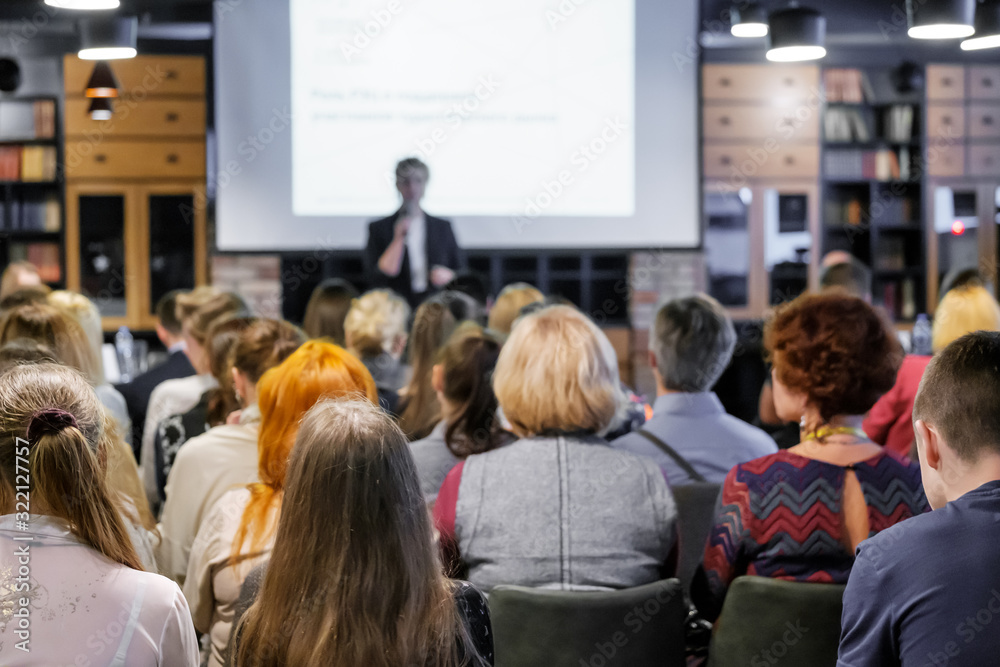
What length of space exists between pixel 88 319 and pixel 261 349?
107cm

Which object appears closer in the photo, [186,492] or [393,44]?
[186,492]

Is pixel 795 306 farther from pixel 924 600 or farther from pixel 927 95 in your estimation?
pixel 927 95

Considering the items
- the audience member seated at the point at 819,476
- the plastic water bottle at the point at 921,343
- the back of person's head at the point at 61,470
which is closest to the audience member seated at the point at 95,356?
the back of person's head at the point at 61,470

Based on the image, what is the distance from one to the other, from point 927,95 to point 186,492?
7162 mm

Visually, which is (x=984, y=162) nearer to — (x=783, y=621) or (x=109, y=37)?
(x=109, y=37)

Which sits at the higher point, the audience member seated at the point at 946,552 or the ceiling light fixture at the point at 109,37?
the ceiling light fixture at the point at 109,37

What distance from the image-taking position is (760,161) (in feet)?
24.8

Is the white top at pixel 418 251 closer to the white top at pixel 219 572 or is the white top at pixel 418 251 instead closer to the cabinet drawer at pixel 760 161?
the cabinet drawer at pixel 760 161

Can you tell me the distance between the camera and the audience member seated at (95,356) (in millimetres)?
2748

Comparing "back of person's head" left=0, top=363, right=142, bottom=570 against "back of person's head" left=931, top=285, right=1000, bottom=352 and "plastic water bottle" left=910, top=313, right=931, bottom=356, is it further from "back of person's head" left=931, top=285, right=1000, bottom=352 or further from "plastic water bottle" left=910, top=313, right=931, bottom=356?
"plastic water bottle" left=910, top=313, right=931, bottom=356

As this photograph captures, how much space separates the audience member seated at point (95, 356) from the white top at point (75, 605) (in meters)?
1.30

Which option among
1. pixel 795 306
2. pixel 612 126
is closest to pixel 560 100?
pixel 612 126

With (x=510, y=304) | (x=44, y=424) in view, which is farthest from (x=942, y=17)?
(x=44, y=424)

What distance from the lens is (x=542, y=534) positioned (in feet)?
6.18
